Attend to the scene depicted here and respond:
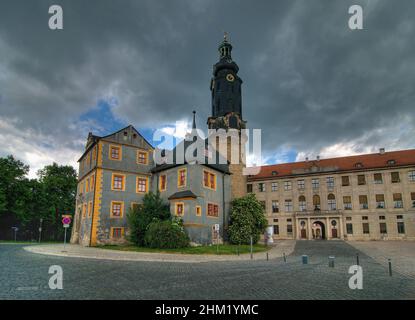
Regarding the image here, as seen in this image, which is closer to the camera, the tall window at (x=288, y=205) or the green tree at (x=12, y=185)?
the green tree at (x=12, y=185)

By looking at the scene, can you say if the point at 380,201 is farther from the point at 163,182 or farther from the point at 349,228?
the point at 163,182

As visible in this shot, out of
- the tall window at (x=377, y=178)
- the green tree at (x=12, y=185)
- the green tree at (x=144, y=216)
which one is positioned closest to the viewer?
the green tree at (x=144, y=216)

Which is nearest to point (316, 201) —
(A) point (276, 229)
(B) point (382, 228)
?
(A) point (276, 229)

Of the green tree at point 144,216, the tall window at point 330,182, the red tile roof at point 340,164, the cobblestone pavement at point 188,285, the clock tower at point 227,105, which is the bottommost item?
the cobblestone pavement at point 188,285

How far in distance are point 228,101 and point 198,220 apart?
22876mm

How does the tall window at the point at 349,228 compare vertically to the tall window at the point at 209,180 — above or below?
below

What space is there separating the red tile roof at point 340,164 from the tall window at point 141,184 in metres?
29.0

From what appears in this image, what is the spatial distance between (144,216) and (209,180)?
766cm

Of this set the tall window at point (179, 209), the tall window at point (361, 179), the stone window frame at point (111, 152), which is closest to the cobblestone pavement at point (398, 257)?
the tall window at point (179, 209)

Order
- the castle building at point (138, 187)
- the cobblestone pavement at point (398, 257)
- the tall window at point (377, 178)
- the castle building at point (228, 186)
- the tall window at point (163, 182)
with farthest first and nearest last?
the tall window at point (377, 178)
the tall window at point (163, 182)
the castle building at point (228, 186)
the castle building at point (138, 187)
the cobblestone pavement at point (398, 257)

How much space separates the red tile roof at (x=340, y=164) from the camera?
46.5 m

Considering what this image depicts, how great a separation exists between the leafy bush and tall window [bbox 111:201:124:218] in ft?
20.3

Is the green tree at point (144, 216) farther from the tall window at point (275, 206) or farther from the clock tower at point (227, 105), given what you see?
the tall window at point (275, 206)
